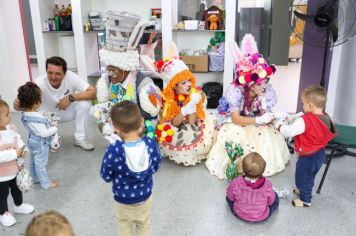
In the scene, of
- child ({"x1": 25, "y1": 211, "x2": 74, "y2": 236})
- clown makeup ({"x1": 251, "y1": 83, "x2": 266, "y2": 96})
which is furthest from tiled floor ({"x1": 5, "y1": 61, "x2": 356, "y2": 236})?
child ({"x1": 25, "y1": 211, "x2": 74, "y2": 236})

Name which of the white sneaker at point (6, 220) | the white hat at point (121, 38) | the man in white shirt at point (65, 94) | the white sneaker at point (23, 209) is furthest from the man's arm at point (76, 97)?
the white sneaker at point (6, 220)

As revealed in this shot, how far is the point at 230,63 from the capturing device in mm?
4145

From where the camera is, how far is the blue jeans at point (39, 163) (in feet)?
8.12

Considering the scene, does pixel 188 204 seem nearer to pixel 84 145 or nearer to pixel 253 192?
pixel 253 192

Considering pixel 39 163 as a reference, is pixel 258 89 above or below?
above

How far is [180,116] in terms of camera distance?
2.88 metres

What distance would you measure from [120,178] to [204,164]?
4.98 feet

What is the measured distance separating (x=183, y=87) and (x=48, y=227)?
2052 mm

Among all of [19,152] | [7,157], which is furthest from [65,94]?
[7,157]

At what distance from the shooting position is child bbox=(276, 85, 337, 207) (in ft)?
7.11

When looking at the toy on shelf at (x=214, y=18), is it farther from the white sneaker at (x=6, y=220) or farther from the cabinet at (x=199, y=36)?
the white sneaker at (x=6, y=220)

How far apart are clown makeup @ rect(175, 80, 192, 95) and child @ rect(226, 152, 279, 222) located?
937 mm

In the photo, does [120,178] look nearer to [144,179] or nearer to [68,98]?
[144,179]

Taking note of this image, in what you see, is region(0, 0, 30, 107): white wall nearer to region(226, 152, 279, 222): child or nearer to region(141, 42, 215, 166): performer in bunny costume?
region(141, 42, 215, 166): performer in bunny costume
